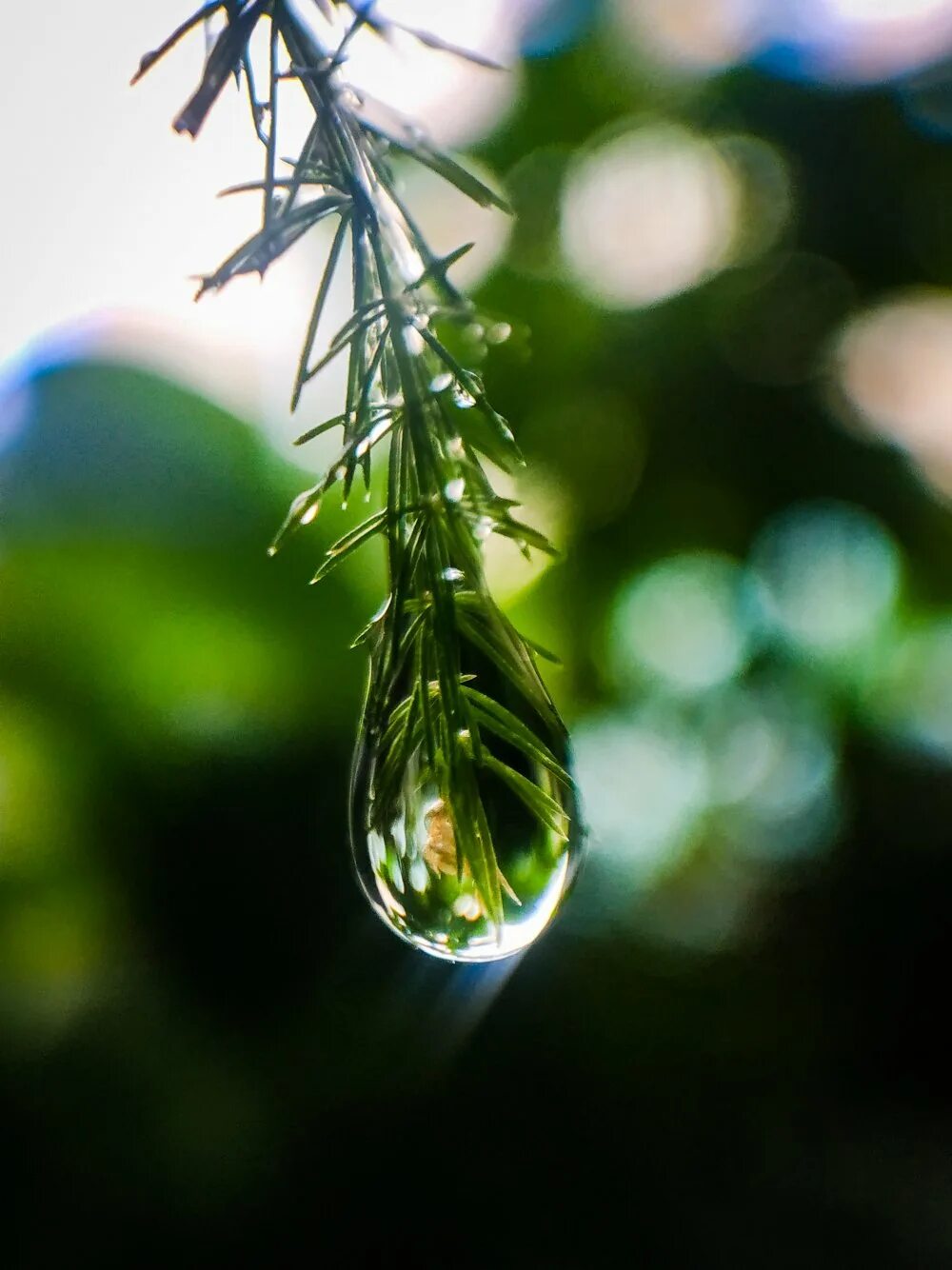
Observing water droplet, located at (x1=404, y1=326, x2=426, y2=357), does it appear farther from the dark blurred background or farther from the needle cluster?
the dark blurred background

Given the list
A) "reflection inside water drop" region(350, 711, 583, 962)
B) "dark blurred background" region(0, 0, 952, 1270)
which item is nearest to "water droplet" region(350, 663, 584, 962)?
"reflection inside water drop" region(350, 711, 583, 962)

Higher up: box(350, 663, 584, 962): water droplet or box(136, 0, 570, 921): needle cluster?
box(136, 0, 570, 921): needle cluster

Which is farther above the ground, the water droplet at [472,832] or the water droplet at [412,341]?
the water droplet at [412,341]

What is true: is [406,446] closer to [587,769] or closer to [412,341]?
[412,341]

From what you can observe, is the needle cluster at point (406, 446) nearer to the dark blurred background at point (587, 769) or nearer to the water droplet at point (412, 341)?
the water droplet at point (412, 341)

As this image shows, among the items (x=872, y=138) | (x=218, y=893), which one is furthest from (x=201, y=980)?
(x=872, y=138)

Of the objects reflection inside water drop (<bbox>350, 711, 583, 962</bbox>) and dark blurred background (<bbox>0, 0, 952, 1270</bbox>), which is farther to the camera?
dark blurred background (<bbox>0, 0, 952, 1270</bbox>)

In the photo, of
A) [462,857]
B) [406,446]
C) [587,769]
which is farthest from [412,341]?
[587,769]

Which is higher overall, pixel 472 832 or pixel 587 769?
pixel 587 769

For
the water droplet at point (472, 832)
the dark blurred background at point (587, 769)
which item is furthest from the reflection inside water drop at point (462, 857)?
the dark blurred background at point (587, 769)
